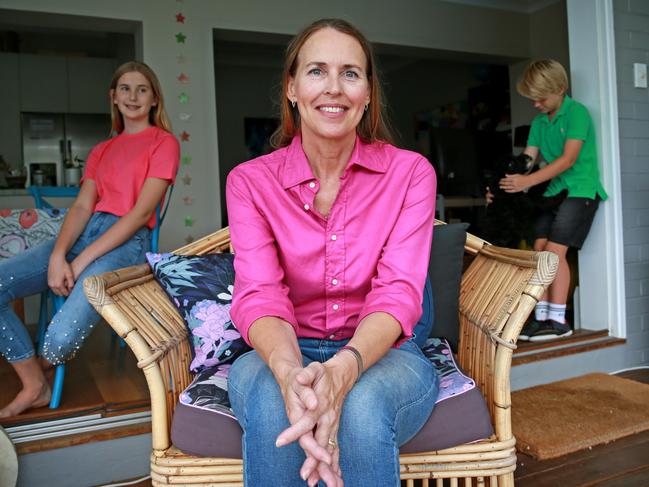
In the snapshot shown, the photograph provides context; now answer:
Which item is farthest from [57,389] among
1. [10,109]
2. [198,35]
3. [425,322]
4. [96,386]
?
[10,109]

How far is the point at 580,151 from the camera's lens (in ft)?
9.25

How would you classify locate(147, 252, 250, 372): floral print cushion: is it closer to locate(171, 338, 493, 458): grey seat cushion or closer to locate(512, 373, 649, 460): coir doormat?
locate(171, 338, 493, 458): grey seat cushion

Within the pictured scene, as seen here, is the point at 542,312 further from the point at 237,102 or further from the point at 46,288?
the point at 237,102

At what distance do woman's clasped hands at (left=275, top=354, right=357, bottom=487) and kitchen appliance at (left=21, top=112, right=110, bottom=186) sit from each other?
5.83m

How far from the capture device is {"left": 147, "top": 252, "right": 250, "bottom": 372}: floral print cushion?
5.02ft

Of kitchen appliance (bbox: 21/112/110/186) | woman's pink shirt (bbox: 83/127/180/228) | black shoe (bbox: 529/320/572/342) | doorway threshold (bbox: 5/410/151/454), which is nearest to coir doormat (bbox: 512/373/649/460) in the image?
black shoe (bbox: 529/320/572/342)

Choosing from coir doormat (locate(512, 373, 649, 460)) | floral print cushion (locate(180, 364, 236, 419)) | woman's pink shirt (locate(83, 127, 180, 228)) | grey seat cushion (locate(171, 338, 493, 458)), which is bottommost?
coir doormat (locate(512, 373, 649, 460))

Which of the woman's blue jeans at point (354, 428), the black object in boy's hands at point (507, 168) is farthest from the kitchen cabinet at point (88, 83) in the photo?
the woman's blue jeans at point (354, 428)

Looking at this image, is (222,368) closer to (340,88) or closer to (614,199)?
(340,88)

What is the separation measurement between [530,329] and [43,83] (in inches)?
217

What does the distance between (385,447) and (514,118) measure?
5509mm

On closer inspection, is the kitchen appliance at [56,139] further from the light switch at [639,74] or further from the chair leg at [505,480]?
the chair leg at [505,480]

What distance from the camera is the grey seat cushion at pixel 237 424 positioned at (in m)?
1.27

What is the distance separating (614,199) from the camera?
287cm
